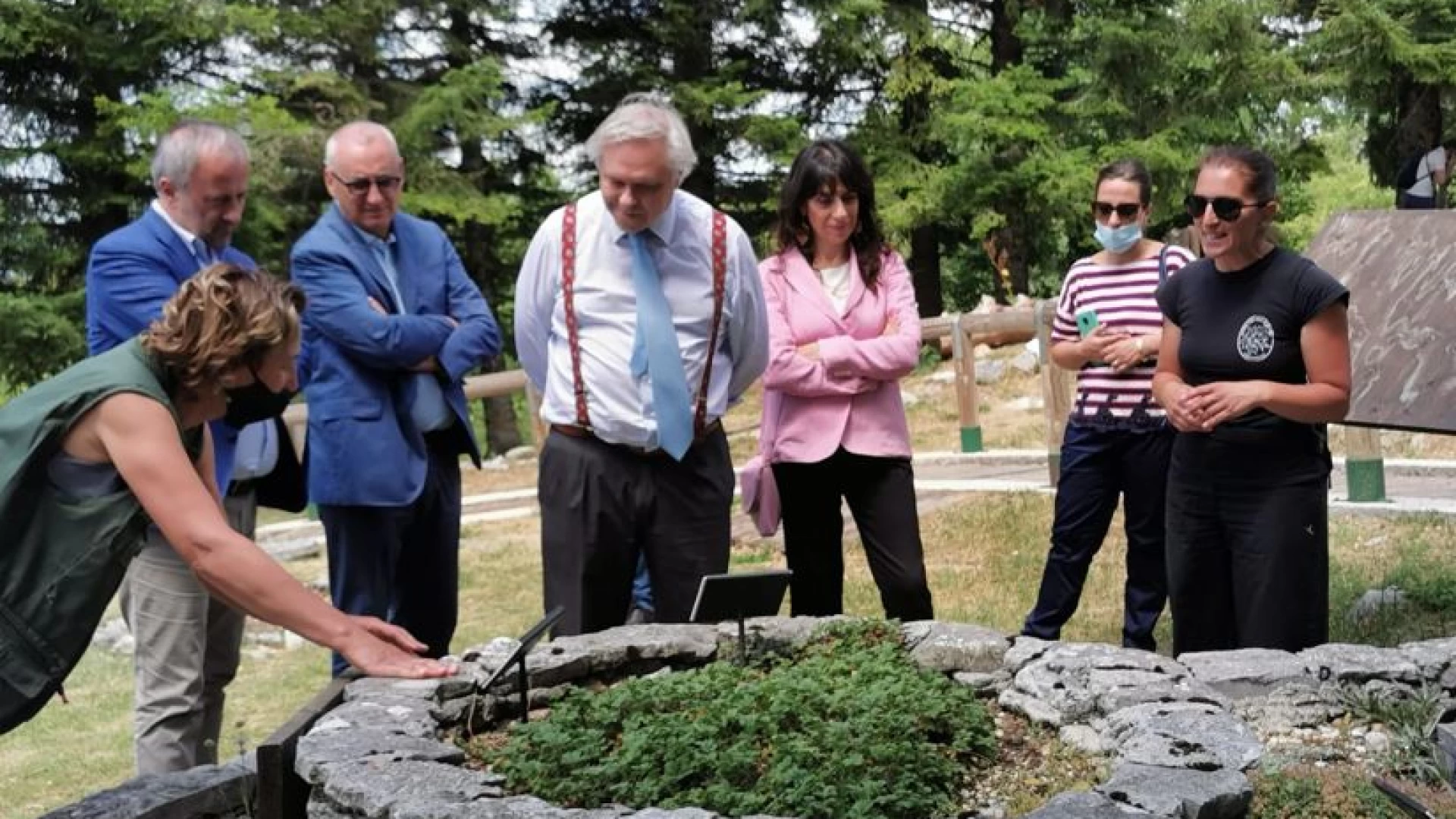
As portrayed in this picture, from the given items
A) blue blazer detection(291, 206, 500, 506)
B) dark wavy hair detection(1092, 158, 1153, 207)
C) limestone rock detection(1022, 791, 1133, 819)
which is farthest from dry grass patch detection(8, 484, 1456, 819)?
limestone rock detection(1022, 791, 1133, 819)

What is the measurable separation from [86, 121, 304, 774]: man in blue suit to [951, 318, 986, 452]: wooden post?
7.99m

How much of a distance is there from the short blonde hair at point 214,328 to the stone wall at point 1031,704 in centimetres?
80

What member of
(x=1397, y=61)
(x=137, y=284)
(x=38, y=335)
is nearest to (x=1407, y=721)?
(x=137, y=284)

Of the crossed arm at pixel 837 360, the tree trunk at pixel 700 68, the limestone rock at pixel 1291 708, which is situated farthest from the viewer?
the tree trunk at pixel 700 68

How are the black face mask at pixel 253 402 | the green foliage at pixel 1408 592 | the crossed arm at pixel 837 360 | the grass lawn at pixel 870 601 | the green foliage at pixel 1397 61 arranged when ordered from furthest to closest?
the green foliage at pixel 1397 61 < the grass lawn at pixel 870 601 < the green foliage at pixel 1408 592 < the crossed arm at pixel 837 360 < the black face mask at pixel 253 402

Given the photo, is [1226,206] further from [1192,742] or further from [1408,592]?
[1408,592]

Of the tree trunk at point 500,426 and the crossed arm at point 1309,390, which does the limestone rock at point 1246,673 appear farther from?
the tree trunk at point 500,426

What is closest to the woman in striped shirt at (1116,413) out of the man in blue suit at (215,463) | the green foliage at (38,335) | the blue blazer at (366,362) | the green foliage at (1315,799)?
the blue blazer at (366,362)

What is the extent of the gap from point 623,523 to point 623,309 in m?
→ 0.57

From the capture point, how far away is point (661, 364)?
4285 millimetres

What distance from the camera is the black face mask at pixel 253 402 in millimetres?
3512

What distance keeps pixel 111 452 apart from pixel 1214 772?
7.10 feet

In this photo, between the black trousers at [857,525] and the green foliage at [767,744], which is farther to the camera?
the black trousers at [857,525]

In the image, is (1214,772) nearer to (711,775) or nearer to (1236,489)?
(711,775)
